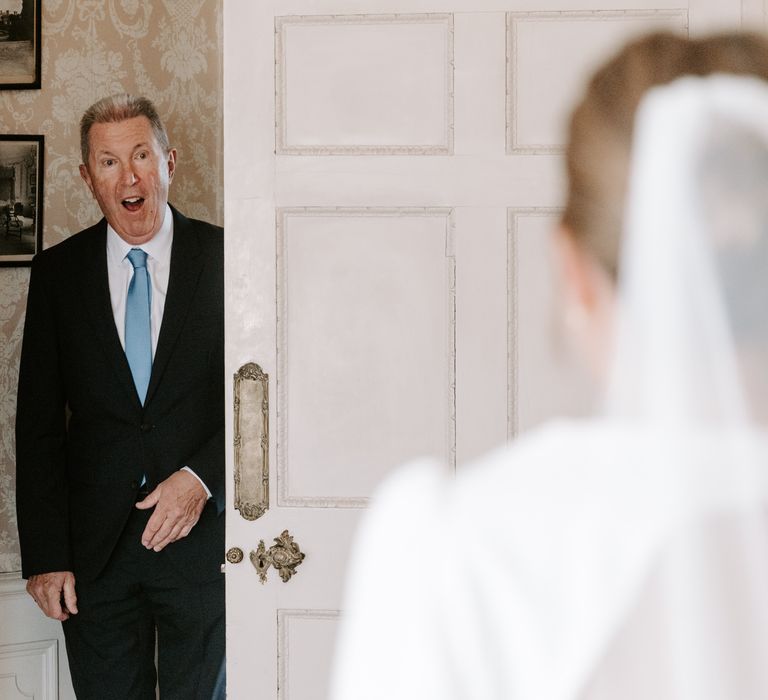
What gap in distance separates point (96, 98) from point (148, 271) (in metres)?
0.58

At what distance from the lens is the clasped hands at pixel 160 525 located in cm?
246

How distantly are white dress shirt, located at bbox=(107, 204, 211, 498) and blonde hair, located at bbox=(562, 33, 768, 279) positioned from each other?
2.03 metres

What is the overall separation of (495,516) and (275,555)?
1.45 metres

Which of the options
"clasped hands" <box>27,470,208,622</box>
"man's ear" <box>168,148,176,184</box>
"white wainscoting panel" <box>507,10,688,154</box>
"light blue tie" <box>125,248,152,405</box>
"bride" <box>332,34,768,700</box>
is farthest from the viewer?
"man's ear" <box>168,148,176,184</box>

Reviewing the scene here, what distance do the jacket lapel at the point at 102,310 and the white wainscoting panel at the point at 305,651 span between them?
Result: 789 mm

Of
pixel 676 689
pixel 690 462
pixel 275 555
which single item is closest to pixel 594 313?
pixel 690 462

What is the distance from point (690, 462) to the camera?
27.4 inches

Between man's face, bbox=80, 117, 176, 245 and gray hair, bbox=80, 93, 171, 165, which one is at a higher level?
gray hair, bbox=80, 93, 171, 165

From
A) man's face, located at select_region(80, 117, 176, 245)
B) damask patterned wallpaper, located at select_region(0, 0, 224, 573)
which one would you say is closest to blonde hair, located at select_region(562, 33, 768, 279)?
man's face, located at select_region(80, 117, 176, 245)

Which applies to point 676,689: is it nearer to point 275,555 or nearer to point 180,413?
point 275,555

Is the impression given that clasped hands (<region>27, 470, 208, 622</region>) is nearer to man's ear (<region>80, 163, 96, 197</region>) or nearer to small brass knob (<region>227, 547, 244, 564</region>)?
small brass knob (<region>227, 547, 244, 564</region>)

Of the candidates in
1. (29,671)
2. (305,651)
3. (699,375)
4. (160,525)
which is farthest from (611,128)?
(29,671)

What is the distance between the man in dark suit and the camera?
99.0 inches

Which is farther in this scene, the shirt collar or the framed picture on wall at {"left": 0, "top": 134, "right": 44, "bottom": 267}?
the framed picture on wall at {"left": 0, "top": 134, "right": 44, "bottom": 267}
